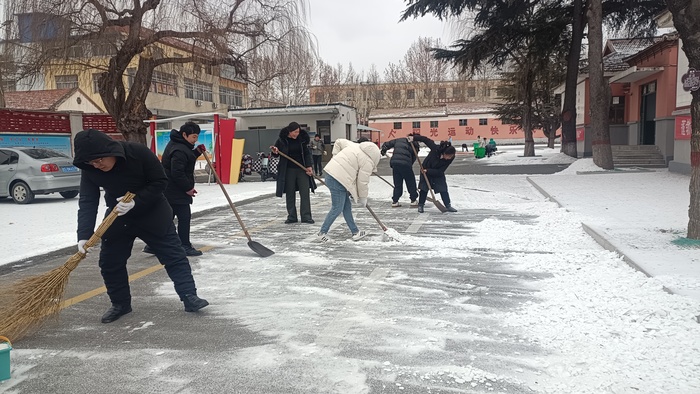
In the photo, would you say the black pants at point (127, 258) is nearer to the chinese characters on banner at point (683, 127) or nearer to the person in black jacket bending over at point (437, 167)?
the person in black jacket bending over at point (437, 167)

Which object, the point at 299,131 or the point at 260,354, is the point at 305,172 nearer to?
the point at 299,131

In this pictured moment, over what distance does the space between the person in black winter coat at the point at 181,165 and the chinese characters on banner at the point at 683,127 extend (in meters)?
14.2

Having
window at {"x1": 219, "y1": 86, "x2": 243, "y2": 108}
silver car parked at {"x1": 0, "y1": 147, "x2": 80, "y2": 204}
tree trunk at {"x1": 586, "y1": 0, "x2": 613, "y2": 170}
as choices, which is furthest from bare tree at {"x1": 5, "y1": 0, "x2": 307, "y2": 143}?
window at {"x1": 219, "y1": 86, "x2": 243, "y2": 108}

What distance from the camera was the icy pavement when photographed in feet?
9.80

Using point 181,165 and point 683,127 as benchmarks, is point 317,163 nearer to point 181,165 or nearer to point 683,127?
point 683,127

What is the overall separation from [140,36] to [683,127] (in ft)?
51.5

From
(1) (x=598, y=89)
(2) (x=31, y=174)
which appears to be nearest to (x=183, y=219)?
(2) (x=31, y=174)

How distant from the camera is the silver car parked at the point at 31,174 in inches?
467

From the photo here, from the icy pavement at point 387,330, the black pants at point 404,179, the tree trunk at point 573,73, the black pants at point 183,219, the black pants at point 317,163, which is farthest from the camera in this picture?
the tree trunk at point 573,73

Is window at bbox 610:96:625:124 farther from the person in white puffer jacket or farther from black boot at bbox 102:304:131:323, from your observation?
black boot at bbox 102:304:131:323

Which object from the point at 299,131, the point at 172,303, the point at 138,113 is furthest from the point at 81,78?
the point at 172,303

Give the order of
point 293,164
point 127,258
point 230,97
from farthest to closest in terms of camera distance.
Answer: point 230,97
point 293,164
point 127,258

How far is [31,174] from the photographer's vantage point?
1186cm

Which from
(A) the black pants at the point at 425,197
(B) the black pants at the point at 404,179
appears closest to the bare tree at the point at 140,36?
(B) the black pants at the point at 404,179
